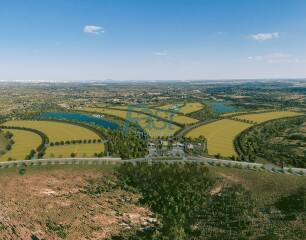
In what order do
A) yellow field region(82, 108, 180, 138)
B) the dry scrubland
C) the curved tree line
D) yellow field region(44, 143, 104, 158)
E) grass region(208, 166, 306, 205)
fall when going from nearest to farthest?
the dry scrubland → grass region(208, 166, 306, 205) → the curved tree line → yellow field region(44, 143, 104, 158) → yellow field region(82, 108, 180, 138)

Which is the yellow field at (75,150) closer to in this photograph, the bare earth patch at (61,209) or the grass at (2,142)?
the grass at (2,142)

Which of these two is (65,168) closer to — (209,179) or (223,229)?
(209,179)

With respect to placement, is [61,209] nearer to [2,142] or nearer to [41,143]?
[41,143]

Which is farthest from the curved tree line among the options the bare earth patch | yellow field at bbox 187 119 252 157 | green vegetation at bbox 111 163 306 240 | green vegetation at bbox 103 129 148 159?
yellow field at bbox 187 119 252 157

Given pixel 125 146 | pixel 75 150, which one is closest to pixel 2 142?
pixel 75 150

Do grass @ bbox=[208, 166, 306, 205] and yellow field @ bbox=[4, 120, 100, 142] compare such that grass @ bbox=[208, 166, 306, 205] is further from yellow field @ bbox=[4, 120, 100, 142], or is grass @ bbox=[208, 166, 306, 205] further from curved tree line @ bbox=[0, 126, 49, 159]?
yellow field @ bbox=[4, 120, 100, 142]
